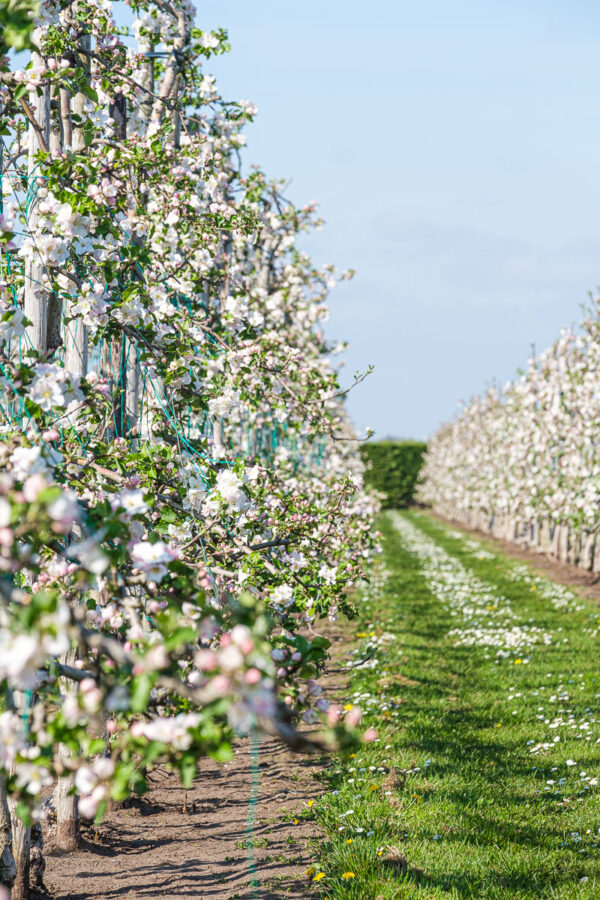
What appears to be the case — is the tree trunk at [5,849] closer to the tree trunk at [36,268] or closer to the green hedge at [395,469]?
the tree trunk at [36,268]

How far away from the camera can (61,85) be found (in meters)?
3.58

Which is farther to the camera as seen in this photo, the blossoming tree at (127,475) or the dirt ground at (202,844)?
the dirt ground at (202,844)

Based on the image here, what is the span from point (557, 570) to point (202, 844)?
37.4ft

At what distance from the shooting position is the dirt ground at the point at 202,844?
12.4 ft

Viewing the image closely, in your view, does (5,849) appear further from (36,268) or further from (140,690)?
(36,268)

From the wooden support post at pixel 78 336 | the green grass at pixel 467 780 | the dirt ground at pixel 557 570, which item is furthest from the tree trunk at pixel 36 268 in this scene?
the dirt ground at pixel 557 570

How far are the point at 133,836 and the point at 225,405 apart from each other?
2.45 meters

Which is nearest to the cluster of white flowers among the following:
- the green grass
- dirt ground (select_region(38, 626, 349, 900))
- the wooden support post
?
the green grass

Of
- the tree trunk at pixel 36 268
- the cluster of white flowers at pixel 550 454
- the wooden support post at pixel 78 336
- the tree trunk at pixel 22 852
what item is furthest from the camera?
the cluster of white flowers at pixel 550 454

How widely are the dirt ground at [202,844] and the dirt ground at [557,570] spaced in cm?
747

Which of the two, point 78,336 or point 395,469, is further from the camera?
point 395,469

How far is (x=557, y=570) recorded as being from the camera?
47.4 feet

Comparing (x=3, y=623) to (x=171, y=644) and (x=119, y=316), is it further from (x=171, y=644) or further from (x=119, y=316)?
(x=119, y=316)

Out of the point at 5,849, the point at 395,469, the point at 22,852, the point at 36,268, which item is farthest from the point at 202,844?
the point at 395,469
